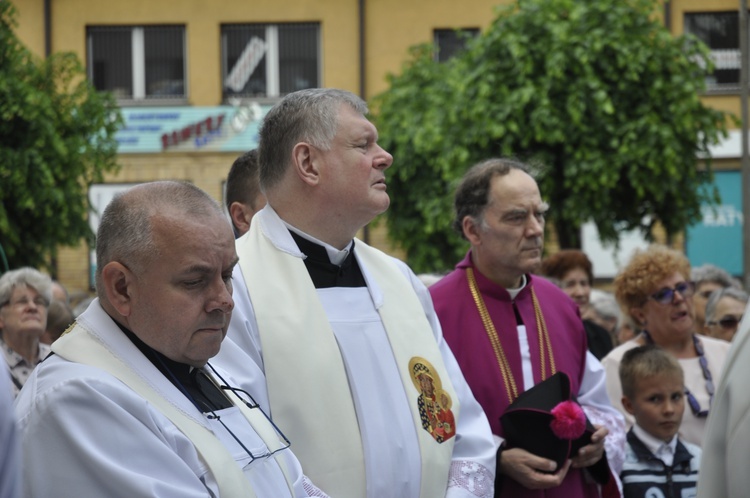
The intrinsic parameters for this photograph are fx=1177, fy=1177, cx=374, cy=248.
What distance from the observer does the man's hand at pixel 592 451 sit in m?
4.57

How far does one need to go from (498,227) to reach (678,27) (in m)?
19.0

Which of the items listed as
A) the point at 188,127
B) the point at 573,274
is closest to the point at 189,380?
the point at 573,274

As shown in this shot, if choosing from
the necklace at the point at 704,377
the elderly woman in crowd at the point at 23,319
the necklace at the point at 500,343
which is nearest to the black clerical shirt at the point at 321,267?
the necklace at the point at 500,343

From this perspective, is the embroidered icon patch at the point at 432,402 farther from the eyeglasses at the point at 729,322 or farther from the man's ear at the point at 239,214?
the eyeglasses at the point at 729,322

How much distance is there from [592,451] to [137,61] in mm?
19615

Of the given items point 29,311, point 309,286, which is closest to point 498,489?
point 309,286

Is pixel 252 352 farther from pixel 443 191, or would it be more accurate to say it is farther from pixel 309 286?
pixel 443 191

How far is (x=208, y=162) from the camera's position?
22.9m

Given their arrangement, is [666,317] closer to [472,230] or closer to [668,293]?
[668,293]

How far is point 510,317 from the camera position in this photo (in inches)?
194

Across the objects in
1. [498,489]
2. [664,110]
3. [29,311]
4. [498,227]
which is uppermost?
[664,110]

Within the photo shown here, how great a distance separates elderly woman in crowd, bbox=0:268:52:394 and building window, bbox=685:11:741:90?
18.4 m

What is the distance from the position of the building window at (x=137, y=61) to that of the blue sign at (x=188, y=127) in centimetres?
41

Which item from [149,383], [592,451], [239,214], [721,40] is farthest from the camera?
[721,40]
